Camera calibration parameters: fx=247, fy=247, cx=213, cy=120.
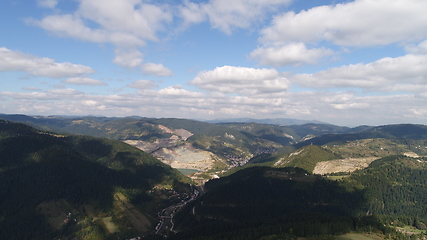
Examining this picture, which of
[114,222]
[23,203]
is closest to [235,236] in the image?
[114,222]

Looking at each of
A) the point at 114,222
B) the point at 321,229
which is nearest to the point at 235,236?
the point at 321,229

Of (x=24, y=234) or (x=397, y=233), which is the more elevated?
(x=397, y=233)

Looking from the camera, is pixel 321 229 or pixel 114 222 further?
pixel 114 222

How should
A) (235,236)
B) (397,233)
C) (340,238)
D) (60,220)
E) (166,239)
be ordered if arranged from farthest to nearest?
(60,220) → (166,239) → (235,236) → (397,233) → (340,238)

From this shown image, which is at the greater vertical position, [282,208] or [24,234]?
[282,208]

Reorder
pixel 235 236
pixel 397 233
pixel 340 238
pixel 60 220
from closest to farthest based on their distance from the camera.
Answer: pixel 340 238 < pixel 397 233 < pixel 235 236 < pixel 60 220

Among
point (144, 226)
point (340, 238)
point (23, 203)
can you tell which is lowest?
point (144, 226)

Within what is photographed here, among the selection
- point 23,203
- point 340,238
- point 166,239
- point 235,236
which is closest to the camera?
point 340,238

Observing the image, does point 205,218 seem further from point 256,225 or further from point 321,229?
point 321,229

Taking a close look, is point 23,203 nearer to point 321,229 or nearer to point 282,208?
point 282,208
